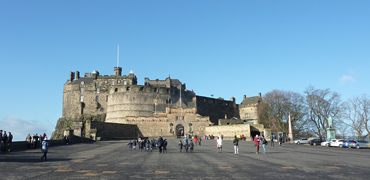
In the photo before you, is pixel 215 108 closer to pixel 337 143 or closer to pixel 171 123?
pixel 171 123

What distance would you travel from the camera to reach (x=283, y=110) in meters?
58.4

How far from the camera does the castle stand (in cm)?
6388

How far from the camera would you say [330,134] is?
39.7m

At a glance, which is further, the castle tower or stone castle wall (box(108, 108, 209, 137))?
the castle tower

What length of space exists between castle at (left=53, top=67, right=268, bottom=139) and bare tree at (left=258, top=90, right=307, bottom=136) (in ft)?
17.6

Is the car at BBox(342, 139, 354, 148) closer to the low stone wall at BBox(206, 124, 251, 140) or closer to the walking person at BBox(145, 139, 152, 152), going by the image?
the low stone wall at BBox(206, 124, 251, 140)

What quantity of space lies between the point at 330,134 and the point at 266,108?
24.5 meters

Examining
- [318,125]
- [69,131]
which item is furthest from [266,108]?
[69,131]

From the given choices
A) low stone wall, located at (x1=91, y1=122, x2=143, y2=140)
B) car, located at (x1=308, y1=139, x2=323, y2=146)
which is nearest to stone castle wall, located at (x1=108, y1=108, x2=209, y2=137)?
low stone wall, located at (x1=91, y1=122, x2=143, y2=140)

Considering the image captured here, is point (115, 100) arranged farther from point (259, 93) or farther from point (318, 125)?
point (318, 125)

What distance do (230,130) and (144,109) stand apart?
86.7 ft

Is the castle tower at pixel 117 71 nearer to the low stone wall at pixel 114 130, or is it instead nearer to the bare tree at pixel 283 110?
the low stone wall at pixel 114 130

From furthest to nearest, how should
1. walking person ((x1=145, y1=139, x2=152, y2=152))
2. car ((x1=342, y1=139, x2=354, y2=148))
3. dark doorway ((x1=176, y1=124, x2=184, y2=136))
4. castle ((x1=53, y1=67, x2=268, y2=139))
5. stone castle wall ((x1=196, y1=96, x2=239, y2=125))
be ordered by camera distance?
stone castle wall ((x1=196, y1=96, x2=239, y2=125)) → dark doorway ((x1=176, y1=124, x2=184, y2=136)) → castle ((x1=53, y1=67, x2=268, y2=139)) → car ((x1=342, y1=139, x2=354, y2=148)) → walking person ((x1=145, y1=139, x2=152, y2=152))

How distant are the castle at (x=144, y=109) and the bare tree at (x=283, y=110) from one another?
5.38 meters
